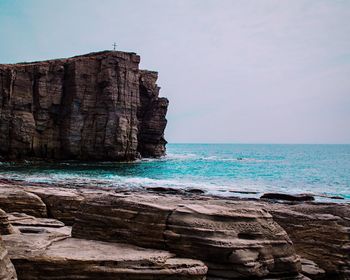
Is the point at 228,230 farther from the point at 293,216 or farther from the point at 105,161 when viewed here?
the point at 105,161

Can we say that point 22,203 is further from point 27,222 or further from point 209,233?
point 209,233

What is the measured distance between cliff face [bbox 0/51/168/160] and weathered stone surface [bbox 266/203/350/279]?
179 feet

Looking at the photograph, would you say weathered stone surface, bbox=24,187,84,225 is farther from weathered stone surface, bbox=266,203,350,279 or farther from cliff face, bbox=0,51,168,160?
cliff face, bbox=0,51,168,160

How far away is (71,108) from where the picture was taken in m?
65.1

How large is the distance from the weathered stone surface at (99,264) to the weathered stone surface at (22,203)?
5666mm

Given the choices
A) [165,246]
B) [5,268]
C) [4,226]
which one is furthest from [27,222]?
[5,268]

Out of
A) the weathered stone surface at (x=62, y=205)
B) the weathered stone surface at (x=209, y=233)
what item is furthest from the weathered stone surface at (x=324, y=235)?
the weathered stone surface at (x=62, y=205)

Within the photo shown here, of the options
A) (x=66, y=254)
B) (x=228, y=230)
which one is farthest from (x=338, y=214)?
A: (x=66, y=254)

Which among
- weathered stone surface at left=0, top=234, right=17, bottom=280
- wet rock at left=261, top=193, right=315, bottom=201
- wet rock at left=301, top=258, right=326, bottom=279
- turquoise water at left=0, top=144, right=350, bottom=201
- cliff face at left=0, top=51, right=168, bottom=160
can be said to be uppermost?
cliff face at left=0, top=51, right=168, bottom=160

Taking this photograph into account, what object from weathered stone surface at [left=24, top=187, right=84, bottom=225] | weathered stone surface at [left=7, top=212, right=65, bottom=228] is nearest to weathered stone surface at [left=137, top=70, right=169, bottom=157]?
weathered stone surface at [left=24, top=187, right=84, bottom=225]

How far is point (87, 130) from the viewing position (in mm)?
65125

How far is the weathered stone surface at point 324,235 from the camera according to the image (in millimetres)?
10094

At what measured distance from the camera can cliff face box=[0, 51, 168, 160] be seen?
6269 cm

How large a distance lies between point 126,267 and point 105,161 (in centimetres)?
5950
